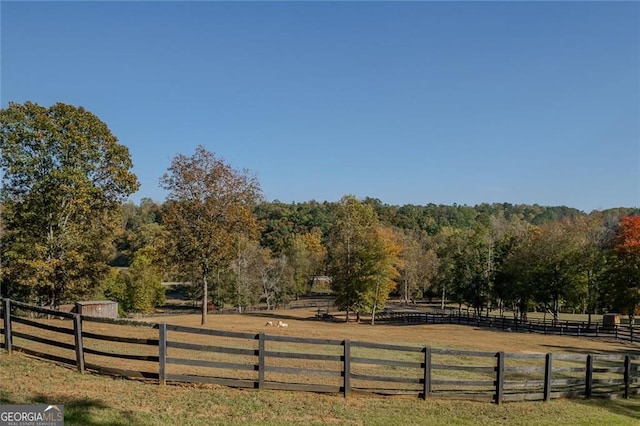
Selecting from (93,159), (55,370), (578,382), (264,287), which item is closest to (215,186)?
(93,159)

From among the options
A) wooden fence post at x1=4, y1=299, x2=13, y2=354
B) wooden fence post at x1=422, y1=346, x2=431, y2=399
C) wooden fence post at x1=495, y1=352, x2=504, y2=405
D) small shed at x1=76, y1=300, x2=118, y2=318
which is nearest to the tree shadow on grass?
wooden fence post at x1=4, y1=299, x2=13, y2=354

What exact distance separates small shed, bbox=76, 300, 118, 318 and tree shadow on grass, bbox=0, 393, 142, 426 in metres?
19.4

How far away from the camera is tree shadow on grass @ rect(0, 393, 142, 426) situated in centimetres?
784

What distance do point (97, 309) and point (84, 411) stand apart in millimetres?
21719

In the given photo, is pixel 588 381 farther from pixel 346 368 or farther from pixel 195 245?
pixel 195 245

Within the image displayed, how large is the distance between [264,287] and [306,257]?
19.4 m

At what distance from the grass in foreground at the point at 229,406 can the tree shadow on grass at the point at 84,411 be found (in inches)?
0.6

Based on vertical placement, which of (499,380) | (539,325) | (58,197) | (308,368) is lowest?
(539,325)

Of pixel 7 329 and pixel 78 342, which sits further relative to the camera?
pixel 7 329

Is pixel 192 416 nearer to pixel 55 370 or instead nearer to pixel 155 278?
pixel 55 370

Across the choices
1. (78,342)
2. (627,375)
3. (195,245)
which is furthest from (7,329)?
(195,245)

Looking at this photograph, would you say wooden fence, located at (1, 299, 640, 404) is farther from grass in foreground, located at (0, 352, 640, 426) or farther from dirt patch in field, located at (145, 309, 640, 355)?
dirt patch in field, located at (145, 309, 640, 355)

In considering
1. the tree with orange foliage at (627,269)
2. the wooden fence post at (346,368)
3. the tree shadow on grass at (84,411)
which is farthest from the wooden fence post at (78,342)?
the tree with orange foliage at (627,269)

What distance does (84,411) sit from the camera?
8234 mm
